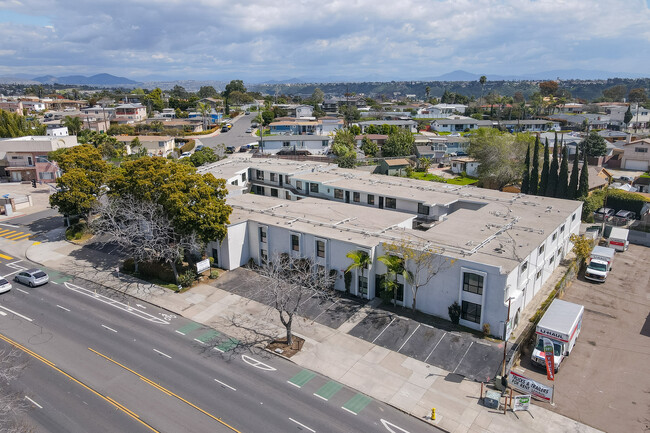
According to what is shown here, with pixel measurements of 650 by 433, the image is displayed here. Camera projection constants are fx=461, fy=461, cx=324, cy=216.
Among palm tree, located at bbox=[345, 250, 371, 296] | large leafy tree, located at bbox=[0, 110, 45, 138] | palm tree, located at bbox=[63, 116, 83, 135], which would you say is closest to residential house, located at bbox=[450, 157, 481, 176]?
palm tree, located at bbox=[345, 250, 371, 296]

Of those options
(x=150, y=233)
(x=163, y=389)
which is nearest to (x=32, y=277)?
(x=150, y=233)

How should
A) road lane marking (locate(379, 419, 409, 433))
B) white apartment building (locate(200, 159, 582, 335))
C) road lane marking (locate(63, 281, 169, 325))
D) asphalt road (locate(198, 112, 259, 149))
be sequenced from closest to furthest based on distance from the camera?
1. road lane marking (locate(379, 419, 409, 433))
2. white apartment building (locate(200, 159, 582, 335))
3. road lane marking (locate(63, 281, 169, 325))
4. asphalt road (locate(198, 112, 259, 149))

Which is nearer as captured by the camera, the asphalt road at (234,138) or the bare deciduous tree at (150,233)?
the bare deciduous tree at (150,233)

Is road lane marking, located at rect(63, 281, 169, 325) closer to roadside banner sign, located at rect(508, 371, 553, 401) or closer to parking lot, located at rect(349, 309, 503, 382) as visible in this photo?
parking lot, located at rect(349, 309, 503, 382)

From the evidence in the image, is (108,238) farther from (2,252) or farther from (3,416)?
(3,416)

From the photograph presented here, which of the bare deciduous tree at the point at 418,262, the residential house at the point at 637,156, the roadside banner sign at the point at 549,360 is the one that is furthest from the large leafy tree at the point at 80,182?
the residential house at the point at 637,156

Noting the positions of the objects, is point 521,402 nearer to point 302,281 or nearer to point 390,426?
point 390,426

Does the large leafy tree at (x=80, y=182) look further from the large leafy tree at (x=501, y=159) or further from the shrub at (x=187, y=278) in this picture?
the large leafy tree at (x=501, y=159)
